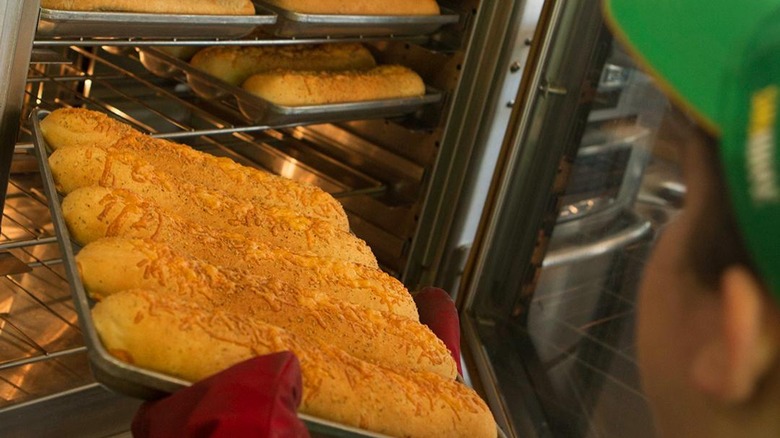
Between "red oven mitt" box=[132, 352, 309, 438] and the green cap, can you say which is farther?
"red oven mitt" box=[132, 352, 309, 438]

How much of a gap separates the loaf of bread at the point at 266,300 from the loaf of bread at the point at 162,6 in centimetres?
54

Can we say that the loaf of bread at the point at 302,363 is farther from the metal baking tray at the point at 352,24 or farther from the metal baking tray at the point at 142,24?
the metal baking tray at the point at 352,24

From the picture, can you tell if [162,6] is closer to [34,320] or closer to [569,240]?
[34,320]

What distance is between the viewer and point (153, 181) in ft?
4.06

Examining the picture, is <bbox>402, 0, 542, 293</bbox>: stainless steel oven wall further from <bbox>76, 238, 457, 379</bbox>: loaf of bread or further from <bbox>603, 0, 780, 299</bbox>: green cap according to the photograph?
<bbox>603, 0, 780, 299</bbox>: green cap

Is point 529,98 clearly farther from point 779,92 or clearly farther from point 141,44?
point 779,92

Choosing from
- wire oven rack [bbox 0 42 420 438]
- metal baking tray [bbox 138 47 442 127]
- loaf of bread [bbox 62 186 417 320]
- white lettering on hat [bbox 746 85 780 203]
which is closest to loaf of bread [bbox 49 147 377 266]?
loaf of bread [bbox 62 186 417 320]

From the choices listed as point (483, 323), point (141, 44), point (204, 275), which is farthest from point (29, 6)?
point (483, 323)

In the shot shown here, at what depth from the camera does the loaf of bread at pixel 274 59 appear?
6.53ft

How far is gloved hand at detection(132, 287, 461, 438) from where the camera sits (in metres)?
0.81

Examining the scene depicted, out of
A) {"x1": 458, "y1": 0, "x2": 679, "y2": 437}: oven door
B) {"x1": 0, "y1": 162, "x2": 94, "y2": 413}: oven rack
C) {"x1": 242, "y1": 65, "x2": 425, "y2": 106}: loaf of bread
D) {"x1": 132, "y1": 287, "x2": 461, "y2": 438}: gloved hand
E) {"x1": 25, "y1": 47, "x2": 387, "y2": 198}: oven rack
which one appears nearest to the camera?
{"x1": 132, "y1": 287, "x2": 461, "y2": 438}: gloved hand

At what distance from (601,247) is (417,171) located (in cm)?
63

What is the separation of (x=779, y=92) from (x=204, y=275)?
68 centimetres

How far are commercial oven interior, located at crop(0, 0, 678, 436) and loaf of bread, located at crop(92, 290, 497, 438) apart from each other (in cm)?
58
